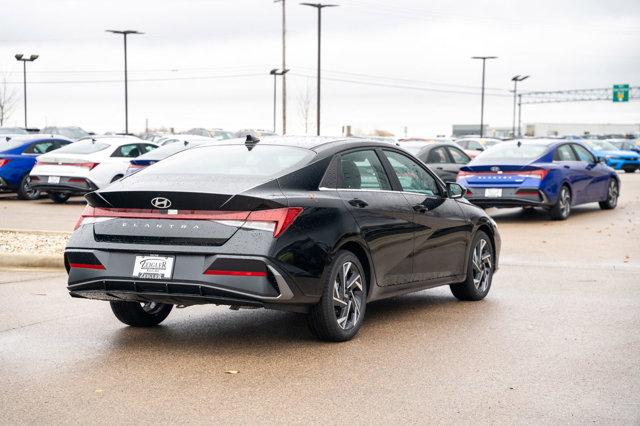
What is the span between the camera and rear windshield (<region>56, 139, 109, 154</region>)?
79.7ft

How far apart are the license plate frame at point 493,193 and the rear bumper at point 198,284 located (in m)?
12.3

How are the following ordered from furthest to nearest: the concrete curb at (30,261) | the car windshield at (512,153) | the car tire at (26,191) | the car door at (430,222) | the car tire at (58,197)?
the car tire at (26,191), the car tire at (58,197), the car windshield at (512,153), the concrete curb at (30,261), the car door at (430,222)

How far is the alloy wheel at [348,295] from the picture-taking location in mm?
7738

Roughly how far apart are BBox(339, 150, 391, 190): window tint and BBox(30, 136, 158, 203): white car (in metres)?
15.3

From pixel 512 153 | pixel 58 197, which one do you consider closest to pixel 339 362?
pixel 512 153

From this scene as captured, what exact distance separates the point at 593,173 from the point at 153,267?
15839 millimetres

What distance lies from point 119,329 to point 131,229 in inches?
52.1

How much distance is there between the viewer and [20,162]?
25.2 metres

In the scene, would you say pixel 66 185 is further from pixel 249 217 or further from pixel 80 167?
pixel 249 217

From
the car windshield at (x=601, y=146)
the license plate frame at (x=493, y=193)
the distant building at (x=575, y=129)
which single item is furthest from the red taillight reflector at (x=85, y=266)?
the distant building at (x=575, y=129)

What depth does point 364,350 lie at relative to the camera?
24.9 ft

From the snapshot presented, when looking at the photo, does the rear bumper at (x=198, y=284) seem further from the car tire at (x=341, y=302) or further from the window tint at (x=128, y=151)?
the window tint at (x=128, y=151)

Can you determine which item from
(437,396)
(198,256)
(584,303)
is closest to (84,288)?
(198,256)

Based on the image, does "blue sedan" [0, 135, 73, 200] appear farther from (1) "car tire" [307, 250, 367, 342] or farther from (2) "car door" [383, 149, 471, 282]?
(1) "car tire" [307, 250, 367, 342]
